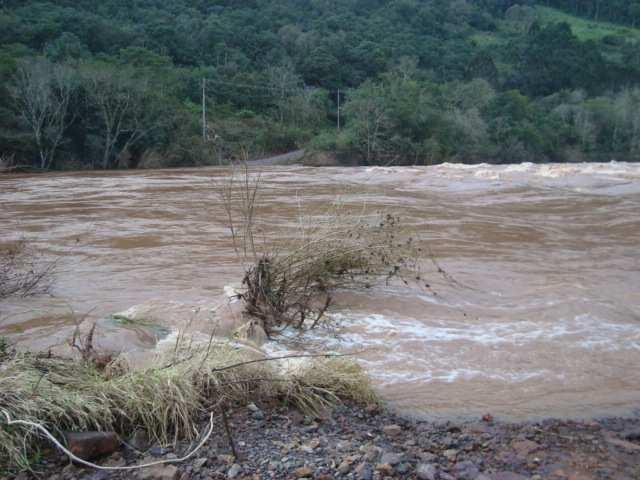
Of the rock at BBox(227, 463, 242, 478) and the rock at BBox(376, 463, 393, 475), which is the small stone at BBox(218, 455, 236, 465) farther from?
the rock at BBox(376, 463, 393, 475)

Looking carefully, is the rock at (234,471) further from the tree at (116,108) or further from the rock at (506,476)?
the tree at (116,108)

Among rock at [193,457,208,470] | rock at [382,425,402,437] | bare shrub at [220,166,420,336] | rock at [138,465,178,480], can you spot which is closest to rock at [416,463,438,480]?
rock at [382,425,402,437]

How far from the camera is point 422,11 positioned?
305ft

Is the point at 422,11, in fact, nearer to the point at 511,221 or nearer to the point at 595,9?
the point at 595,9

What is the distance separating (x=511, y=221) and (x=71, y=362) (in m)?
10.2

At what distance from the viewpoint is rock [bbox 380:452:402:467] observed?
286 cm

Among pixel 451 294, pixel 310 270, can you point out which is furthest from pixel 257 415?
pixel 451 294

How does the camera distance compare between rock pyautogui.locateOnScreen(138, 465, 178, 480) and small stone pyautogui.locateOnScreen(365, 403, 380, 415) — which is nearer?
rock pyautogui.locateOnScreen(138, 465, 178, 480)

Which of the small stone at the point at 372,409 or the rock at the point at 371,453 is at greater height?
the rock at the point at 371,453

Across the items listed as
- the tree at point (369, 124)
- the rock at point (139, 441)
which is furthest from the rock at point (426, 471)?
the tree at point (369, 124)

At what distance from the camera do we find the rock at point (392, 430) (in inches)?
128

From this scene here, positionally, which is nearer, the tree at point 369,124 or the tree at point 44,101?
the tree at point 44,101

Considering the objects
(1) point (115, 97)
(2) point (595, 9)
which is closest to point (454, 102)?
(1) point (115, 97)

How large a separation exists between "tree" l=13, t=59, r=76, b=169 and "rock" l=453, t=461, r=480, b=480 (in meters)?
27.7
